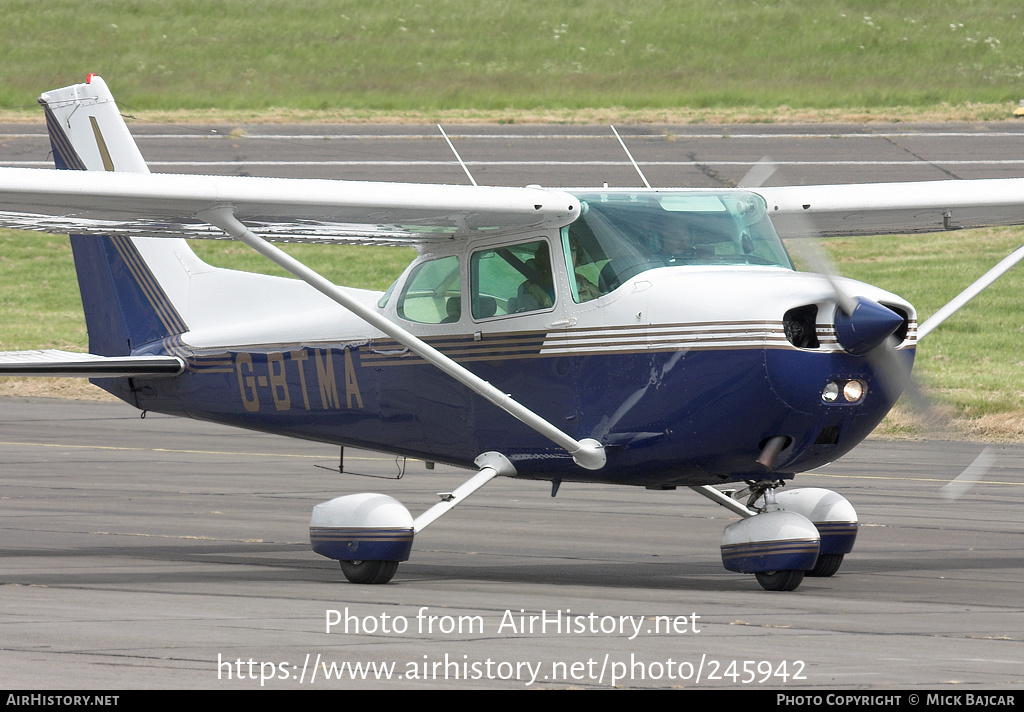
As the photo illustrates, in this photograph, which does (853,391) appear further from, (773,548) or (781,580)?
(781,580)

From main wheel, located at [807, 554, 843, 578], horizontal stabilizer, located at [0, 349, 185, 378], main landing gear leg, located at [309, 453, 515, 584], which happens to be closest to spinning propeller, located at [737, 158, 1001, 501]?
main wheel, located at [807, 554, 843, 578]

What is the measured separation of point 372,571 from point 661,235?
110 inches

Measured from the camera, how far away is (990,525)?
1307 cm

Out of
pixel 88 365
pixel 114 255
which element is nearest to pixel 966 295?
pixel 88 365

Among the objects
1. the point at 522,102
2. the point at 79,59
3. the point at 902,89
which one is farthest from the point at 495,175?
the point at 79,59

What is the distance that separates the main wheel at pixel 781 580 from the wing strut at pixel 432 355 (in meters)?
1.25

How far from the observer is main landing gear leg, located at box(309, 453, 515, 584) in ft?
31.9

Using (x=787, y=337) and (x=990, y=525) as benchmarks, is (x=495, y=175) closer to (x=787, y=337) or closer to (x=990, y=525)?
(x=990, y=525)

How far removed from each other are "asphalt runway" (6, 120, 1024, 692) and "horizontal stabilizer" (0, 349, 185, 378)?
1286 millimetres

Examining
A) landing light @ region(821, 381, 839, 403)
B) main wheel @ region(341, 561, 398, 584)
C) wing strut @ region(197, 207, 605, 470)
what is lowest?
main wheel @ region(341, 561, 398, 584)

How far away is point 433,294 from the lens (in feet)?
35.3

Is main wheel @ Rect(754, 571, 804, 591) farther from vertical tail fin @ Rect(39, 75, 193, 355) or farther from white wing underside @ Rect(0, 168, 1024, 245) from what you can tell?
vertical tail fin @ Rect(39, 75, 193, 355)

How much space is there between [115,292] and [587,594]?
6.16m

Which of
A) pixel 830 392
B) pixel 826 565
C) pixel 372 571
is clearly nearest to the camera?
pixel 830 392
